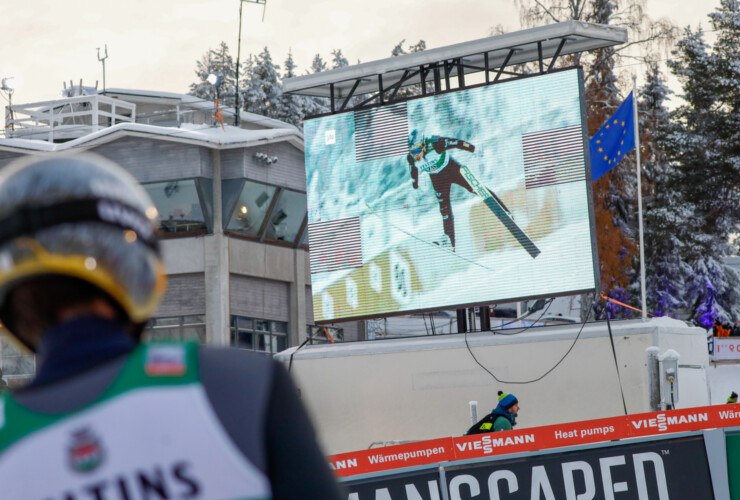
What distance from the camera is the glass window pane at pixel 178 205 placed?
32.2 metres

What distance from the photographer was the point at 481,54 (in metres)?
21.3

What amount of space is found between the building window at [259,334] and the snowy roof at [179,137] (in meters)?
5.44

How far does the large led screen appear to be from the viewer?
63.9ft

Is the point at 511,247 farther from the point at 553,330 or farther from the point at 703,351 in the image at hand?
the point at 703,351

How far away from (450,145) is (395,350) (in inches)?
163

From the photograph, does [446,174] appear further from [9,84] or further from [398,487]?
[9,84]

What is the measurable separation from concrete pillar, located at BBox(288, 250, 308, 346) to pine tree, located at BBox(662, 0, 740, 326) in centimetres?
1709

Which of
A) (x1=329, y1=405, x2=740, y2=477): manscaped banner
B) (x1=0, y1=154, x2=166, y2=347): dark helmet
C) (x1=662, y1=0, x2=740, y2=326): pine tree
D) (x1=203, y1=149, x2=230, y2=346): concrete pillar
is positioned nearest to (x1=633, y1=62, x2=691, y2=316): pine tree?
(x1=662, y1=0, x2=740, y2=326): pine tree

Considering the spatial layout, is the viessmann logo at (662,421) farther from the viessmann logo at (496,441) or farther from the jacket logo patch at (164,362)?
the jacket logo patch at (164,362)

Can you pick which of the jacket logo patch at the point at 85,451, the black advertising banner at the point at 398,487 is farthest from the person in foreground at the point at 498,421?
the jacket logo patch at the point at 85,451

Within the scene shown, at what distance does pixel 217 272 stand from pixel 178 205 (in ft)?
7.84

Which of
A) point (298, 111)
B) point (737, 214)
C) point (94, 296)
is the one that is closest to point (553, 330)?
point (94, 296)

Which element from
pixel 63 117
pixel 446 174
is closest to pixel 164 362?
pixel 446 174

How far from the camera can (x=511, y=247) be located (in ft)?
64.7
